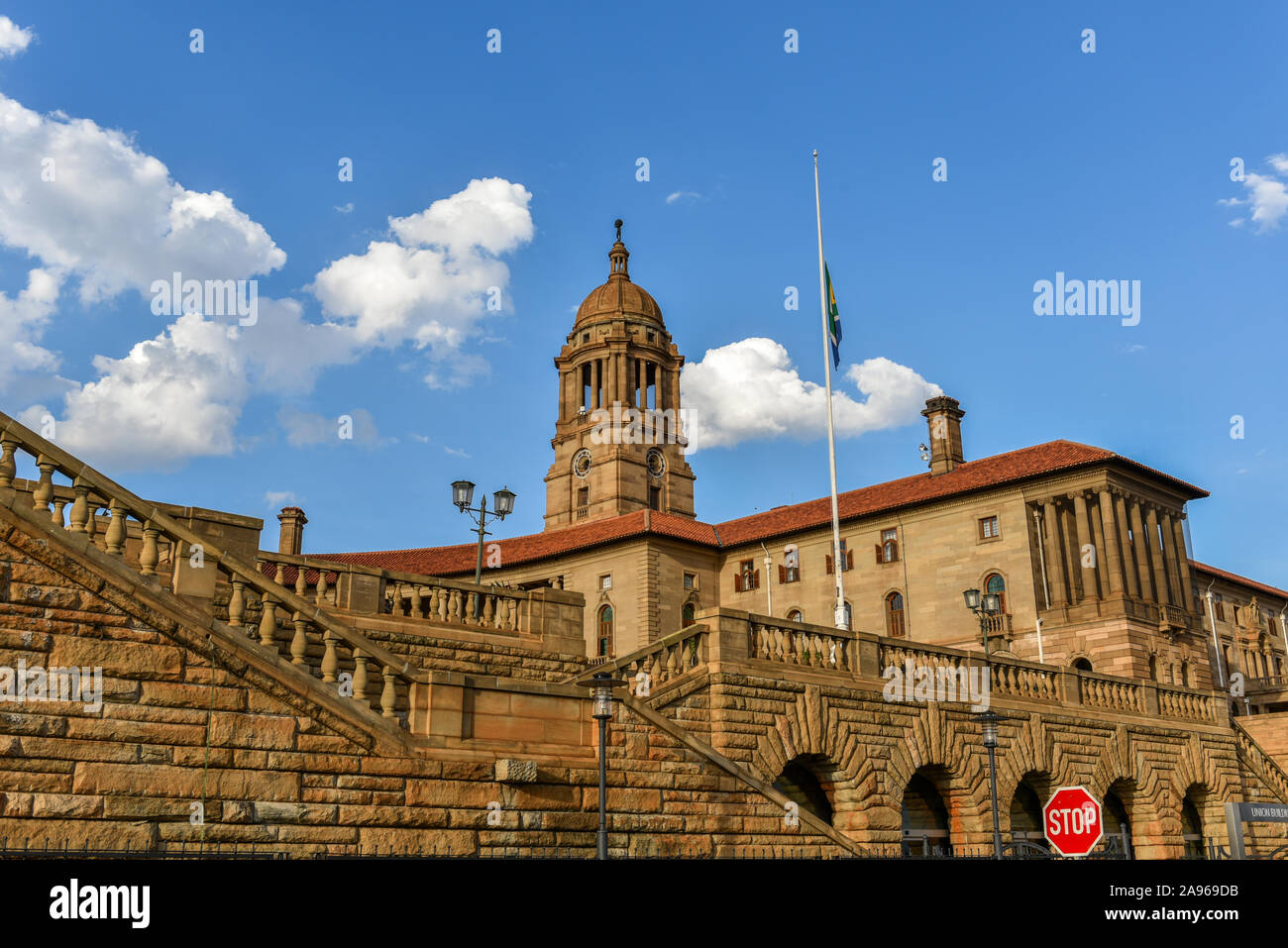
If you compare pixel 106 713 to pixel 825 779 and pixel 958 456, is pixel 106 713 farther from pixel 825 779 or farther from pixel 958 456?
pixel 958 456

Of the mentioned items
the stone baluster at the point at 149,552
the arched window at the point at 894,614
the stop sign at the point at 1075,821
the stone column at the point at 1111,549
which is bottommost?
the stop sign at the point at 1075,821

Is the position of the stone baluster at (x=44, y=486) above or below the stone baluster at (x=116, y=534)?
above

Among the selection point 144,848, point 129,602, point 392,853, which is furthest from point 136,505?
point 392,853

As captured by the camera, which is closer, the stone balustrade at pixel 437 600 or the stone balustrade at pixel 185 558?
the stone balustrade at pixel 185 558

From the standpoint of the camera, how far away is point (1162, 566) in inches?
2229

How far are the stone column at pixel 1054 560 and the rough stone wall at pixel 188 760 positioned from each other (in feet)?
146

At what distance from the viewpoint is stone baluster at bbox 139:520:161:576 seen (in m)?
12.9

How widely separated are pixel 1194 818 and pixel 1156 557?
86.1 ft

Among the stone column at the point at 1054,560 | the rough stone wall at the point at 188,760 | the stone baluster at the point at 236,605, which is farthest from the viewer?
the stone column at the point at 1054,560

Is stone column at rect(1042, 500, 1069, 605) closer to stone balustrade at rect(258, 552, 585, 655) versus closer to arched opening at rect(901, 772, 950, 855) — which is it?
arched opening at rect(901, 772, 950, 855)

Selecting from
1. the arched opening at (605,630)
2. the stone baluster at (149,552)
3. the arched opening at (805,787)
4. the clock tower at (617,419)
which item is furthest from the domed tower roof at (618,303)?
the stone baluster at (149,552)

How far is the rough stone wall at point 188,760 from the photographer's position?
1166 centimetres

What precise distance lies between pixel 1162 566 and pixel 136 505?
54401 mm

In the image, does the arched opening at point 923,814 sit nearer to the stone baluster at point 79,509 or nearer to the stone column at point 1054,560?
the stone baluster at point 79,509
